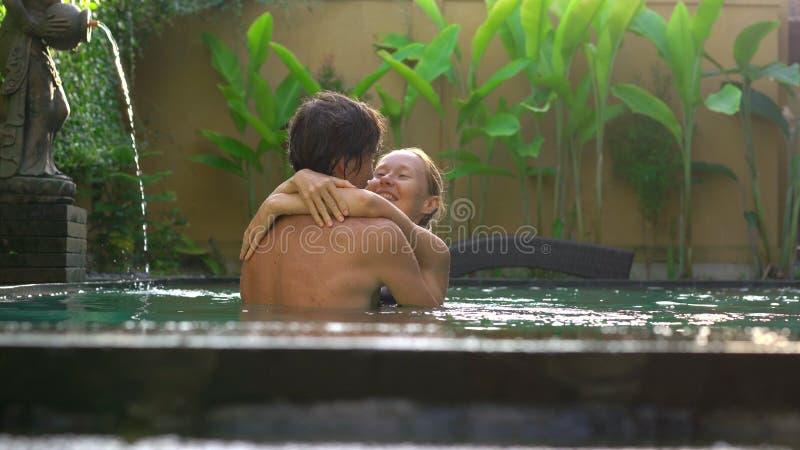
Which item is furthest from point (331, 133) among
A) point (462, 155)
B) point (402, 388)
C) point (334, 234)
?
point (462, 155)

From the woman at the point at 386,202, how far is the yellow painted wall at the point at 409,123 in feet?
18.8

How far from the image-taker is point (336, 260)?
297 cm

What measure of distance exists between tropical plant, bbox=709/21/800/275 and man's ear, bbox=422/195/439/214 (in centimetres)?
562

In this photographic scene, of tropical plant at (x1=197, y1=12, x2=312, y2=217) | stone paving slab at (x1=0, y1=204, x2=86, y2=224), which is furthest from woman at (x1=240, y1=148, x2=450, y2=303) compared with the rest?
tropical plant at (x1=197, y1=12, x2=312, y2=217)

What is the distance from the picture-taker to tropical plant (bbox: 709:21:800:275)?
844cm

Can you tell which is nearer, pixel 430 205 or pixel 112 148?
pixel 430 205

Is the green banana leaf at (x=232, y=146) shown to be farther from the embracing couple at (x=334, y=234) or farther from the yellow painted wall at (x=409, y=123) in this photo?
the embracing couple at (x=334, y=234)

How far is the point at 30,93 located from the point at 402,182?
2.81m

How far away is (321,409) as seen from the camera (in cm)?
149

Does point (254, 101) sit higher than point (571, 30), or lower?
lower

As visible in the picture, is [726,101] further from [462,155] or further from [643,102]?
[462,155]

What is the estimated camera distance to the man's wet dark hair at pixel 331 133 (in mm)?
3113

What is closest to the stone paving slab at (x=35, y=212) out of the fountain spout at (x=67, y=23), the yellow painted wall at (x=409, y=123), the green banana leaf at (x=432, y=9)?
the fountain spout at (x=67, y=23)

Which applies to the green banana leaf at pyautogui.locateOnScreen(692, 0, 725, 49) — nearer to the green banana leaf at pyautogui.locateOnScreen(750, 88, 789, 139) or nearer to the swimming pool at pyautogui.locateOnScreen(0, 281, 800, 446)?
the green banana leaf at pyautogui.locateOnScreen(750, 88, 789, 139)
